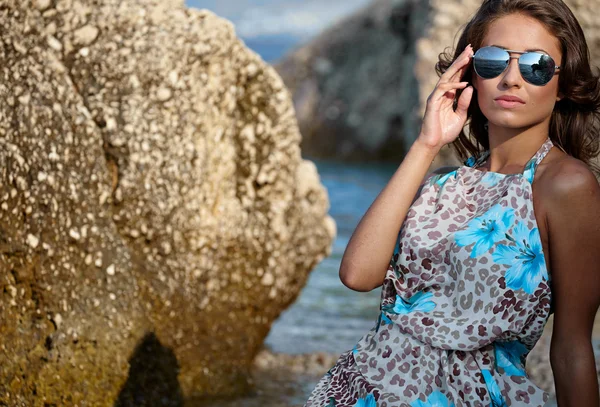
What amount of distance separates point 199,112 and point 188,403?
1420 mm

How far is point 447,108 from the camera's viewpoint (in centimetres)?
259

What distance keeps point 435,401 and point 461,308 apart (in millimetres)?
257

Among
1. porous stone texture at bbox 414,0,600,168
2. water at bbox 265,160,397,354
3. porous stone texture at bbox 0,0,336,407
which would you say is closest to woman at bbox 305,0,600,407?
porous stone texture at bbox 0,0,336,407

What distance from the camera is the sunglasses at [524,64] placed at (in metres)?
2.39

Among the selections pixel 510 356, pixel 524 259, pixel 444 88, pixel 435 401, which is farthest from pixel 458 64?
pixel 435 401

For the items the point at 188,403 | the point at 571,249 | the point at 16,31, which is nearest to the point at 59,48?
the point at 16,31

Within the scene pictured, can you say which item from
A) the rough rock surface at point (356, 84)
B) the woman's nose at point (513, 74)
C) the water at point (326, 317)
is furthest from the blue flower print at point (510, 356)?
the rough rock surface at point (356, 84)

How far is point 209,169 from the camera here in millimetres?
4324

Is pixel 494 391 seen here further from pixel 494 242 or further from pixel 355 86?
pixel 355 86

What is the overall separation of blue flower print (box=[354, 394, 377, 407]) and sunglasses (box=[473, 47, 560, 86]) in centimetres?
93

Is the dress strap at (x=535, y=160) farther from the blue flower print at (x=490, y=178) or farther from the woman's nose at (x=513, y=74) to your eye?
the woman's nose at (x=513, y=74)

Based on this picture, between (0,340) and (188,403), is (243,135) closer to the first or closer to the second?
(188,403)

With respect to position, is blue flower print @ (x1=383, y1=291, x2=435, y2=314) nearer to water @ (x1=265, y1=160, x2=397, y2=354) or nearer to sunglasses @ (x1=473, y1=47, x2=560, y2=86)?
sunglasses @ (x1=473, y1=47, x2=560, y2=86)

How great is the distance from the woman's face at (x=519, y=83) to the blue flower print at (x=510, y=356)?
60 cm
